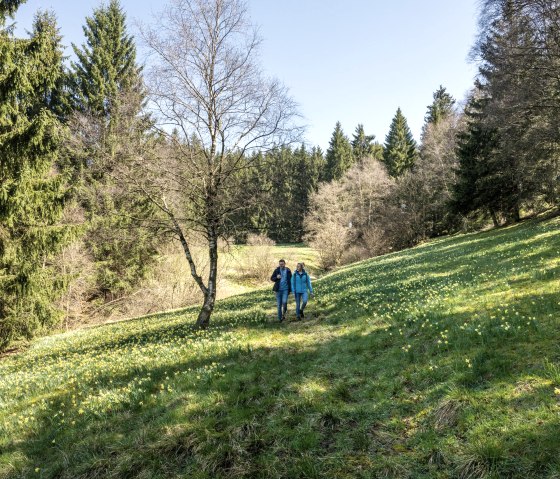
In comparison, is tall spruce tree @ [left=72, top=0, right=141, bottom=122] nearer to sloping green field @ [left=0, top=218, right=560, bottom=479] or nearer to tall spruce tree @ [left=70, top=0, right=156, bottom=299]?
tall spruce tree @ [left=70, top=0, right=156, bottom=299]

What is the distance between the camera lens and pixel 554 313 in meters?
7.27

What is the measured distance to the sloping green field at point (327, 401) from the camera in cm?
462

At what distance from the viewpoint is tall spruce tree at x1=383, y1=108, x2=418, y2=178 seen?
253 ft

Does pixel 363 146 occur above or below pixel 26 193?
above

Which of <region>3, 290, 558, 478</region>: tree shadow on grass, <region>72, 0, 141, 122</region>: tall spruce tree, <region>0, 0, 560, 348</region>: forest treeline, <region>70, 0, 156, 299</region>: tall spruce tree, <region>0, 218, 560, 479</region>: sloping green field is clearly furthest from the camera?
<region>72, 0, 141, 122</region>: tall spruce tree

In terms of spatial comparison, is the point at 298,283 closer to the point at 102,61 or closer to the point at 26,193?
the point at 26,193

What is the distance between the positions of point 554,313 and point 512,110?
17.2 metres

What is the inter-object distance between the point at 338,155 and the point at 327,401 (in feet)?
284

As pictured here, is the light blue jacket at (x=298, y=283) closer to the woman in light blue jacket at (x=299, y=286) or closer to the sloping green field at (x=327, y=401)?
the woman in light blue jacket at (x=299, y=286)

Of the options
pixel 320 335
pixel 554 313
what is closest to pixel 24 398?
pixel 320 335

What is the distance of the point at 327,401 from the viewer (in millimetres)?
6371

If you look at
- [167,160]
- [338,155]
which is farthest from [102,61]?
[338,155]

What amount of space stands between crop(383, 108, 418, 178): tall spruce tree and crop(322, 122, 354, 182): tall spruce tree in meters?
9.48

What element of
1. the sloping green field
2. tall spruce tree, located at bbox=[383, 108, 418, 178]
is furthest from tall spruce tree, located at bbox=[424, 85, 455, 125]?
the sloping green field
